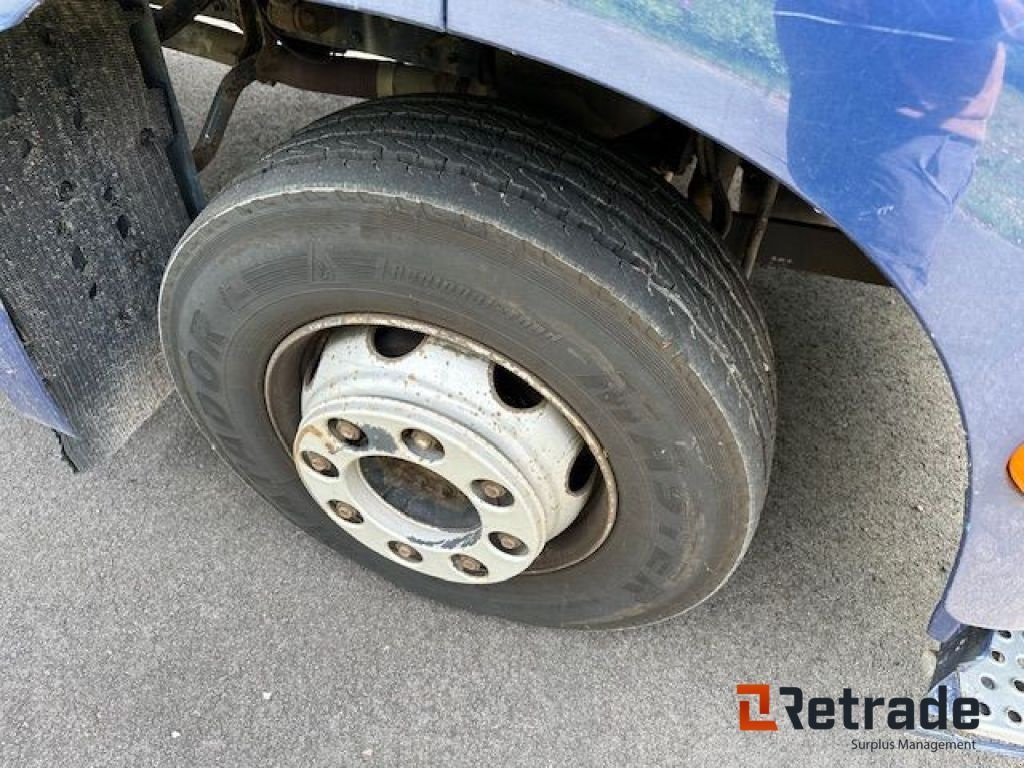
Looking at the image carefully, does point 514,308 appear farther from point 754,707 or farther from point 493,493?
point 754,707

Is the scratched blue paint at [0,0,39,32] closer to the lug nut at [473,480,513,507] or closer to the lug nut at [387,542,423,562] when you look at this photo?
the lug nut at [473,480,513,507]

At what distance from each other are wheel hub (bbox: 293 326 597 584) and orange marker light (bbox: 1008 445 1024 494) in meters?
0.55

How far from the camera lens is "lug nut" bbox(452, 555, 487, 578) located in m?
1.48

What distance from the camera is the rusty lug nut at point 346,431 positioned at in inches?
53.2

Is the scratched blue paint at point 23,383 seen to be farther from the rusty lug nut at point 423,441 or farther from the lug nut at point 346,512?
the rusty lug nut at point 423,441

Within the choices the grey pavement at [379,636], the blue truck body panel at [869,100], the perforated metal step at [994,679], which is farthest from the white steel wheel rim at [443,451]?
the perforated metal step at [994,679]

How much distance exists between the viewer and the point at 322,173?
1159mm

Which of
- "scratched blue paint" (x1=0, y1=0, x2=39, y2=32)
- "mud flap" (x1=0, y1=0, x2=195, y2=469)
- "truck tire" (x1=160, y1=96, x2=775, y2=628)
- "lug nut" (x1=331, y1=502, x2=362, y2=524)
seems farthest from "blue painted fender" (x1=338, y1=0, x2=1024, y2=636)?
"lug nut" (x1=331, y1=502, x2=362, y2=524)

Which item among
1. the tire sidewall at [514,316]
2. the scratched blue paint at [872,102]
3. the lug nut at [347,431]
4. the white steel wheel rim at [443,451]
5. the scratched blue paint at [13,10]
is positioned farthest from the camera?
the lug nut at [347,431]

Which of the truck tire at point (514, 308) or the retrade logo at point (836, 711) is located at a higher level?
the truck tire at point (514, 308)

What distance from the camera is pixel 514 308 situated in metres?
1.14

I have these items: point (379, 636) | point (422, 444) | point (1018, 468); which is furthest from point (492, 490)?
point (1018, 468)

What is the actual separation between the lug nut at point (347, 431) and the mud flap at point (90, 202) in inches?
20.9

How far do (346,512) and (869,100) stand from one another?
107 cm
